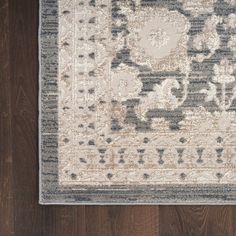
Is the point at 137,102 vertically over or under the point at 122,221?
over

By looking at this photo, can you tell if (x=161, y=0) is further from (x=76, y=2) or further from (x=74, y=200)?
(x=74, y=200)

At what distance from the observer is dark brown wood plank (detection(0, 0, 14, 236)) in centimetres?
99

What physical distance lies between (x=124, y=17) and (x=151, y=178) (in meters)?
0.40

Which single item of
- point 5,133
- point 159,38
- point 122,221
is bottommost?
point 122,221

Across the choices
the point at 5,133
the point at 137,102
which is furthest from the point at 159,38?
the point at 5,133

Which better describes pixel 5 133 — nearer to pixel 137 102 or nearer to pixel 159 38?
pixel 137 102

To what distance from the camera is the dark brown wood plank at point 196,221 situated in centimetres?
97

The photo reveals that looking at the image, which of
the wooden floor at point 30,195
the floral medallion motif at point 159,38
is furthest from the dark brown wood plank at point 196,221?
the floral medallion motif at point 159,38

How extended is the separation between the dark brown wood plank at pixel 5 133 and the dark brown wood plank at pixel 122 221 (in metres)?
0.20

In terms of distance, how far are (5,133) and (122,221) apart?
1.19 ft

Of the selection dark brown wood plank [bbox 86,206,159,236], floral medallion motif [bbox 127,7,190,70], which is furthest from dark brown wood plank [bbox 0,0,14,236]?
floral medallion motif [bbox 127,7,190,70]

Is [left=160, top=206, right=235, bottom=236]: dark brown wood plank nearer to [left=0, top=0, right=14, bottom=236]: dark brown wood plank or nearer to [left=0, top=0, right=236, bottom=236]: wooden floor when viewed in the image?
[left=0, top=0, right=236, bottom=236]: wooden floor

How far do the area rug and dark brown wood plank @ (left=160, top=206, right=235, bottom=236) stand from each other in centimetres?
3

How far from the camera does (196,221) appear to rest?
0.97 meters
